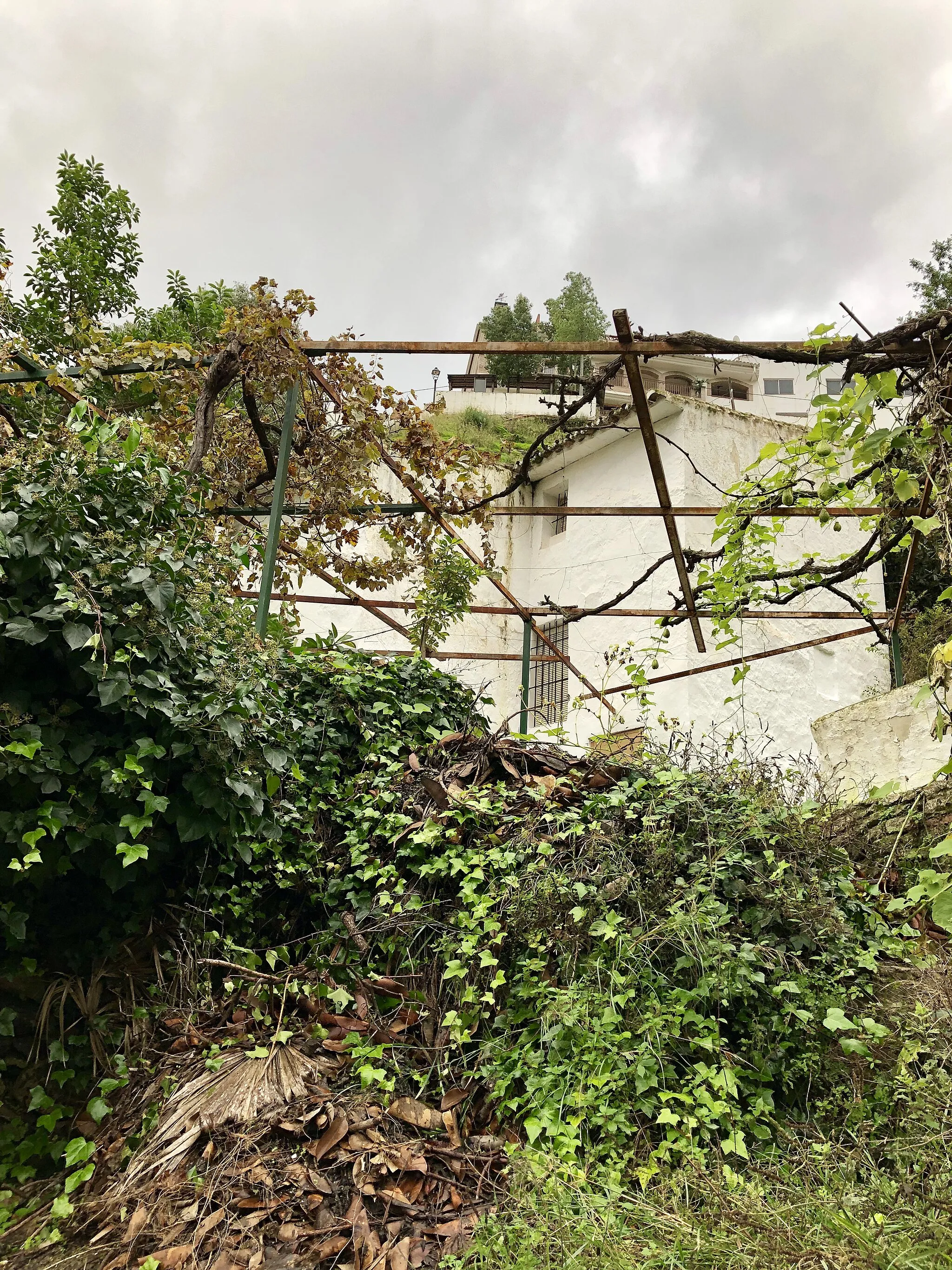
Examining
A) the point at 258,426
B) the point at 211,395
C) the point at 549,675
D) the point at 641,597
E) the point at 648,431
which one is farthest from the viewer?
the point at 549,675

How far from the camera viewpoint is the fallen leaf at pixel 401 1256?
93.6 inches

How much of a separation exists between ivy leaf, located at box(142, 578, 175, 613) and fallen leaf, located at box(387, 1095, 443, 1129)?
6.64 ft

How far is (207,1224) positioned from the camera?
8.18ft

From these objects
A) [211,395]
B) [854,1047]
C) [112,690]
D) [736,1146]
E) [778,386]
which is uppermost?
[778,386]

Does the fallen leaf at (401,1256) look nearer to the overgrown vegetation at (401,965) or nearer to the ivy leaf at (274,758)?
the overgrown vegetation at (401,965)

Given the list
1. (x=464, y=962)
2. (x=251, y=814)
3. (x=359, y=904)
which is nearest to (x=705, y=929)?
(x=464, y=962)

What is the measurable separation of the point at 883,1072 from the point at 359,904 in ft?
6.95

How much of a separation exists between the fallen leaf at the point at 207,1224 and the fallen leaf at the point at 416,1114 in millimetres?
617

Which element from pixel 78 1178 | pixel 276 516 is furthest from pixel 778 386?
pixel 78 1178

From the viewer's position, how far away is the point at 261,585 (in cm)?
465

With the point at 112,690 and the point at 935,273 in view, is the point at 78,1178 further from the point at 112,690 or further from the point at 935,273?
the point at 935,273

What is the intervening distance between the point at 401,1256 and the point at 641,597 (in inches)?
507

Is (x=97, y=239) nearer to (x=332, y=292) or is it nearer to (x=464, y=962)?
(x=332, y=292)

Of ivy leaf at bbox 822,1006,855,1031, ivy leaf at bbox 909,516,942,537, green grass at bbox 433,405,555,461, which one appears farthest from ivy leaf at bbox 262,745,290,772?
green grass at bbox 433,405,555,461
